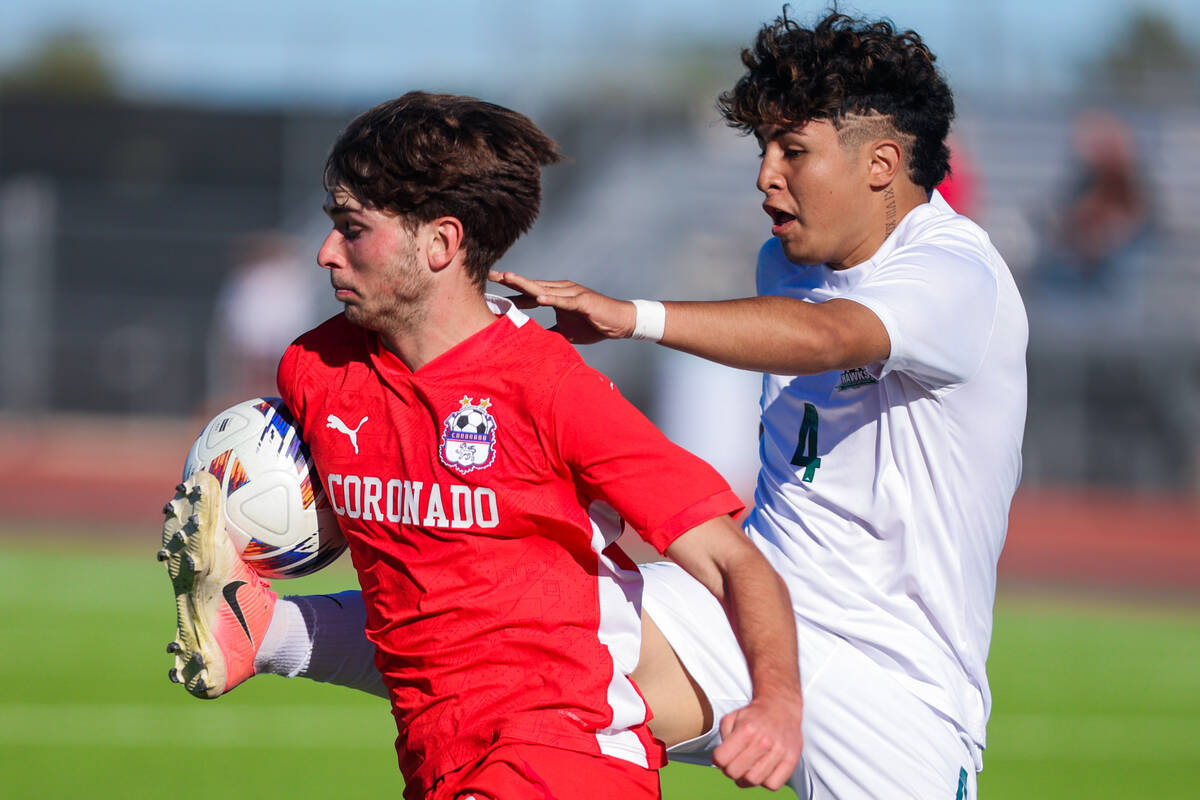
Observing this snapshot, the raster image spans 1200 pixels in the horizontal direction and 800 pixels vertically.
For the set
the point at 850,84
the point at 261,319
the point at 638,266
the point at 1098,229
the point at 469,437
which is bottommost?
the point at 261,319

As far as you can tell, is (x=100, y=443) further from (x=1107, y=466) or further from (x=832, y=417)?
(x=832, y=417)

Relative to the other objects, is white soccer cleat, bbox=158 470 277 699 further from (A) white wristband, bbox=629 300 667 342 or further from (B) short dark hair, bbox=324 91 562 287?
(A) white wristband, bbox=629 300 667 342

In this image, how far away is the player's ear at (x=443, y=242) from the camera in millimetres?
3389

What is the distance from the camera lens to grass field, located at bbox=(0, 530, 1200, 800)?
6457 mm

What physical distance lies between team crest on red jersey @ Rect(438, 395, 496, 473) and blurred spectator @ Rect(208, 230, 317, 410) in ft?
46.0

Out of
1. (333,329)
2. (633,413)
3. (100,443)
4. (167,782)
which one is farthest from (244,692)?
(100,443)

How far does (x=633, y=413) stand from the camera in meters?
3.21

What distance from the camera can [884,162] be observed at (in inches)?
147

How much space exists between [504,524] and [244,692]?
226 inches

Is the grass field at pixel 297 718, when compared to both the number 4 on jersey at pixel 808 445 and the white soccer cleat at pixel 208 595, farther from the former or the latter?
the number 4 on jersey at pixel 808 445

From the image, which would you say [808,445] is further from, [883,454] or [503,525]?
[503,525]

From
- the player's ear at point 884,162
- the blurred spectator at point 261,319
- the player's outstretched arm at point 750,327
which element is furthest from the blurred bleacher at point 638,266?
the player's outstretched arm at point 750,327

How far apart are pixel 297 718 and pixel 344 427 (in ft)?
15.4

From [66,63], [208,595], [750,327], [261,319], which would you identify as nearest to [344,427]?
[208,595]
